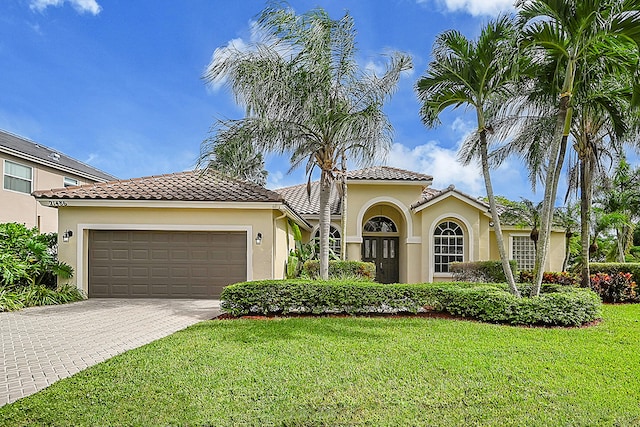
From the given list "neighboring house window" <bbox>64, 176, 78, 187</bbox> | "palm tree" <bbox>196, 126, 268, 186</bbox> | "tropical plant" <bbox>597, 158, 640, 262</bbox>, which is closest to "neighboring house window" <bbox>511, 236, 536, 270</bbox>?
"tropical plant" <bbox>597, 158, 640, 262</bbox>

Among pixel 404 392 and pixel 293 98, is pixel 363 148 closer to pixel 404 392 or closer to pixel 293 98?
pixel 293 98

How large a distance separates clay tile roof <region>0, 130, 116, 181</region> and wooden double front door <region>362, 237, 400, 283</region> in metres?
17.0

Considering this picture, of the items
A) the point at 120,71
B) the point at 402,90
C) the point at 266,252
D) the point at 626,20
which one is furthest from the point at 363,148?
the point at 120,71

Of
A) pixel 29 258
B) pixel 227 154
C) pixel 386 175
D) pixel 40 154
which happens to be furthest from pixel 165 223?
pixel 40 154

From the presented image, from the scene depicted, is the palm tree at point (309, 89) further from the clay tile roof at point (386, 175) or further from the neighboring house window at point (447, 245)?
the neighboring house window at point (447, 245)

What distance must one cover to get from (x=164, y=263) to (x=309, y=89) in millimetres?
7931

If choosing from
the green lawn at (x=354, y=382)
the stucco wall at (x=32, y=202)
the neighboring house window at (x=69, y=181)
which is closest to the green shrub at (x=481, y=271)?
the green lawn at (x=354, y=382)

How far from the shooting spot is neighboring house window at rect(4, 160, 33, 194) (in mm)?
19422

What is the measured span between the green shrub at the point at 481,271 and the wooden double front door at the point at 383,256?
3.77 metres

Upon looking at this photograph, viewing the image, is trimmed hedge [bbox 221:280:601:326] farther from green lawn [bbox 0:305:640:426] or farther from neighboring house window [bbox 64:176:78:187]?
neighboring house window [bbox 64:176:78:187]

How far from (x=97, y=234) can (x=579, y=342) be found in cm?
1457

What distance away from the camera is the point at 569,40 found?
9.87 metres

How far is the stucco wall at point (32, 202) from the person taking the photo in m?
19.2

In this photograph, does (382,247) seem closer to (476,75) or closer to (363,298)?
(363,298)
